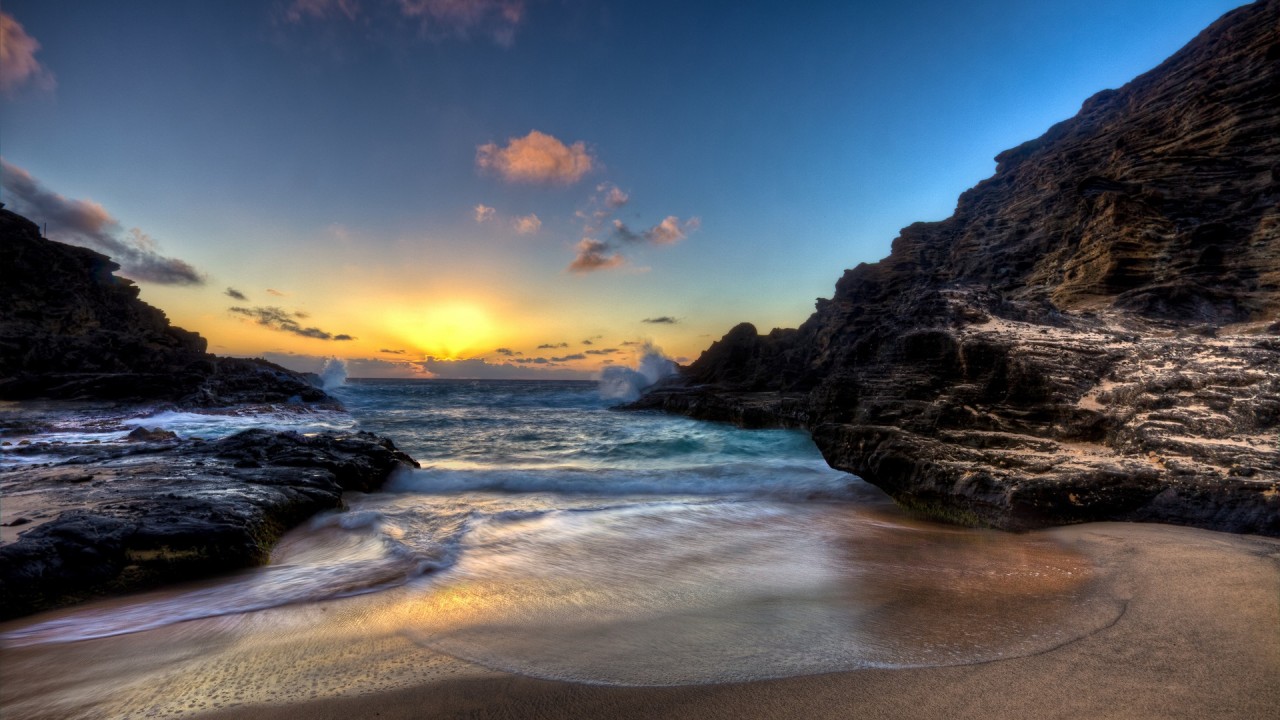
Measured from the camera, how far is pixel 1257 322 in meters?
6.26

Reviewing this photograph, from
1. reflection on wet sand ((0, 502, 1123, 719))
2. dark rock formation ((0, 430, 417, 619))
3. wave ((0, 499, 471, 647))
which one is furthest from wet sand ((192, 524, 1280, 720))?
dark rock formation ((0, 430, 417, 619))

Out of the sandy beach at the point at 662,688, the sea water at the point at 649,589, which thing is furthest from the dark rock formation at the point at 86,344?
the sandy beach at the point at 662,688

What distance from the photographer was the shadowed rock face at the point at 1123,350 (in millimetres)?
4734

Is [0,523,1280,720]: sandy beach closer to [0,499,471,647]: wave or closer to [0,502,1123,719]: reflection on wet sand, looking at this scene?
[0,502,1123,719]: reflection on wet sand

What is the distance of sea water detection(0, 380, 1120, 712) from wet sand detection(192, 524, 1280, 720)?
0.14 m

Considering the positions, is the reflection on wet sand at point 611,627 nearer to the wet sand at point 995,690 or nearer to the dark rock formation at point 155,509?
the wet sand at point 995,690

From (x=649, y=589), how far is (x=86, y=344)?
35.2 m

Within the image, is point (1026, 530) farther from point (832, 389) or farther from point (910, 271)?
point (910, 271)

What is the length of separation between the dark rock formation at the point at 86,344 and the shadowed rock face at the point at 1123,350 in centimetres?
2741

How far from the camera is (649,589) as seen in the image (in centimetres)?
388

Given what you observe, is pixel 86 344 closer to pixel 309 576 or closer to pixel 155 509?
pixel 155 509

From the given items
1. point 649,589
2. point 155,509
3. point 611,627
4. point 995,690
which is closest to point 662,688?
point 611,627

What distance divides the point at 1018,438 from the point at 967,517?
120cm

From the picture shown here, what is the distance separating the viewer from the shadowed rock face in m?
4.73
